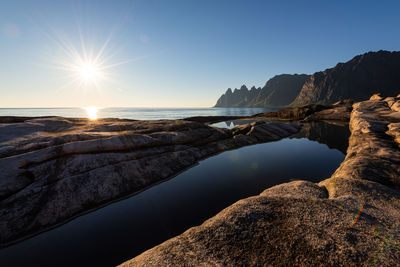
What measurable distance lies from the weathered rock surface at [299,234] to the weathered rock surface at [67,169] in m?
7.62

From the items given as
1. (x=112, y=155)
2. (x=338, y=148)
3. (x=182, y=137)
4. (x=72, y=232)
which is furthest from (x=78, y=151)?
(x=338, y=148)

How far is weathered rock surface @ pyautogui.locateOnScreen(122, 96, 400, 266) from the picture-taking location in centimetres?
561

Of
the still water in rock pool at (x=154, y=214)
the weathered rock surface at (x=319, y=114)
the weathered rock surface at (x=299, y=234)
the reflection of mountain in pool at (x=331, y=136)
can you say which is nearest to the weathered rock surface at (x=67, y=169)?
the still water in rock pool at (x=154, y=214)

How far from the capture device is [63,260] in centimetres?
739

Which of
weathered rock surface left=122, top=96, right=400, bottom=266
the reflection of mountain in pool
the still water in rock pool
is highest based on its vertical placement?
weathered rock surface left=122, top=96, right=400, bottom=266

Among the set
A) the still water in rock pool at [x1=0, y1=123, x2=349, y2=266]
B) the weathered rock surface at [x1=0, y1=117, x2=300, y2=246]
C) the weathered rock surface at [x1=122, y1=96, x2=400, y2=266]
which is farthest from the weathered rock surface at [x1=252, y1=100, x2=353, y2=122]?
the weathered rock surface at [x1=122, y1=96, x2=400, y2=266]

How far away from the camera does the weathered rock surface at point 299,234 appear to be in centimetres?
561

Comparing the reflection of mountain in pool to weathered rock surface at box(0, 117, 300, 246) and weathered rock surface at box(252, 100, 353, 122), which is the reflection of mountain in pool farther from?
weathered rock surface at box(252, 100, 353, 122)

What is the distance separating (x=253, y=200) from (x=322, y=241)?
3.41 m

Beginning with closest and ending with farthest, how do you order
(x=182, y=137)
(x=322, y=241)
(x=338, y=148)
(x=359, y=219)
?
(x=322, y=241) < (x=359, y=219) < (x=182, y=137) < (x=338, y=148)

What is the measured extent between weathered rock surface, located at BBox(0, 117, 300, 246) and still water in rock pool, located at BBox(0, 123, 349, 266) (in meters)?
1.15

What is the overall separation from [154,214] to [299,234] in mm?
8296

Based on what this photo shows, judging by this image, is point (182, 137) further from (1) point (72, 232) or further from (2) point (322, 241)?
(2) point (322, 241)

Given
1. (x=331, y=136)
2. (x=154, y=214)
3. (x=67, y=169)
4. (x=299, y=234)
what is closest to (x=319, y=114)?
(x=331, y=136)
